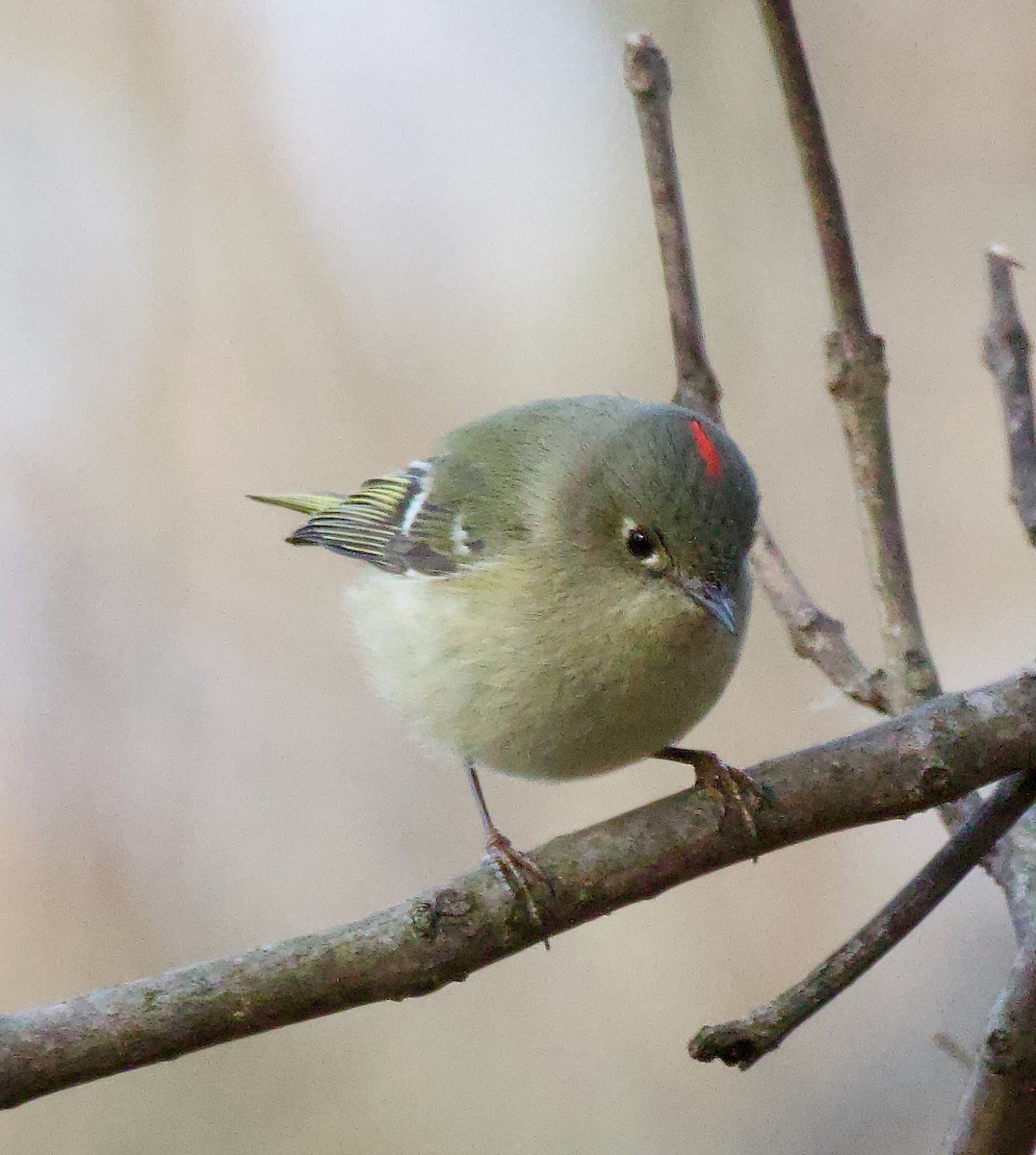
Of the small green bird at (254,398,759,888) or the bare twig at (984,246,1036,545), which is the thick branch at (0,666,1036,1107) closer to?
the small green bird at (254,398,759,888)

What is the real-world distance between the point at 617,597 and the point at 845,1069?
130 centimetres

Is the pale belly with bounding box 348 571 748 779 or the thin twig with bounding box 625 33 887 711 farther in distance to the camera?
the thin twig with bounding box 625 33 887 711

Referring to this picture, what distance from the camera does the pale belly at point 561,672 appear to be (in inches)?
57.2

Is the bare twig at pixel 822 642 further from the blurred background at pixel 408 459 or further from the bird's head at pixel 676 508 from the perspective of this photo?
the blurred background at pixel 408 459

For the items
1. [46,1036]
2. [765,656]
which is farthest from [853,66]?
[46,1036]

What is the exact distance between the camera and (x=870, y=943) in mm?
1220

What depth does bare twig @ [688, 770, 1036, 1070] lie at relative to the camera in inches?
44.3

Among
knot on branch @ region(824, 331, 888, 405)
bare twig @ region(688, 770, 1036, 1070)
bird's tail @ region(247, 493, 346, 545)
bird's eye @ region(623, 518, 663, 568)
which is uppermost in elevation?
bird's tail @ region(247, 493, 346, 545)

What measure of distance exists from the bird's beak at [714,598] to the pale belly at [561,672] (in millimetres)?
17

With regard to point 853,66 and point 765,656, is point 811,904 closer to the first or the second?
point 765,656

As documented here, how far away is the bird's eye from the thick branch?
1.00ft

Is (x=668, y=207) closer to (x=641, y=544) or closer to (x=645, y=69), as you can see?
(x=645, y=69)

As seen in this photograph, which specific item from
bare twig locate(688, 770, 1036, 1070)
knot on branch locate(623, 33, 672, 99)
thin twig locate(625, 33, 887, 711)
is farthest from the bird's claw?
knot on branch locate(623, 33, 672, 99)

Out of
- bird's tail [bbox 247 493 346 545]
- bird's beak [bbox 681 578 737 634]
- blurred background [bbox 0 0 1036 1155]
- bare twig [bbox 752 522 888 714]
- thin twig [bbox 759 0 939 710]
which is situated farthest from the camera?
blurred background [bbox 0 0 1036 1155]
